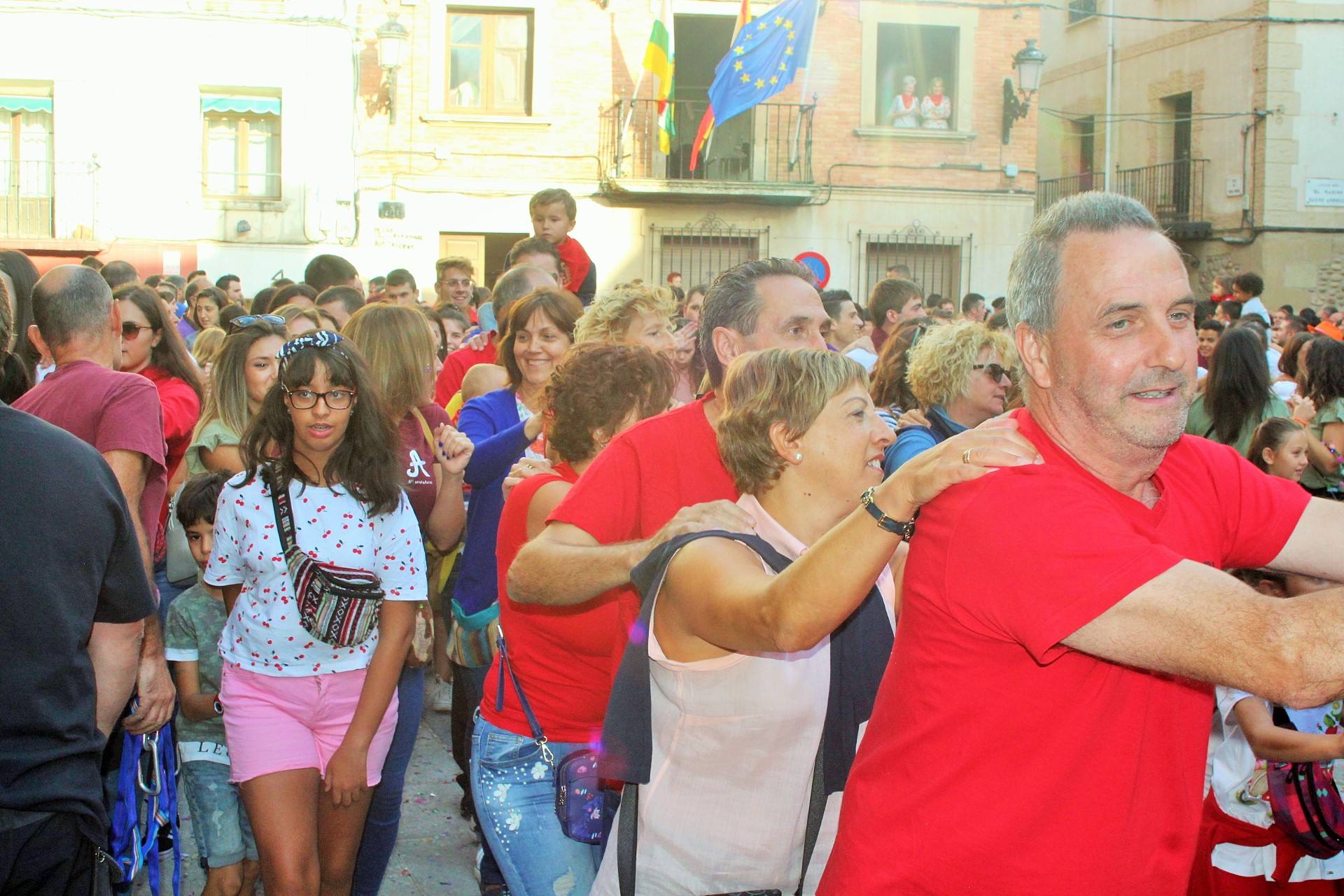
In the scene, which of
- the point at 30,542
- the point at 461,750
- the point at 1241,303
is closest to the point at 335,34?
the point at 1241,303

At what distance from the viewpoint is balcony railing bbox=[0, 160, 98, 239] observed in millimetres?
19938

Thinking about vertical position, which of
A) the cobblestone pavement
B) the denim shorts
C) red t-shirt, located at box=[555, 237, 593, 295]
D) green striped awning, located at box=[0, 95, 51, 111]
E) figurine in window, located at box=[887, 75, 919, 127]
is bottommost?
the cobblestone pavement

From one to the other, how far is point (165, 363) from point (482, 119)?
15.0 metres

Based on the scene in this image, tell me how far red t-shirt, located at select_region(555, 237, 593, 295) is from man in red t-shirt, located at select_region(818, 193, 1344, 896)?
20.0 feet

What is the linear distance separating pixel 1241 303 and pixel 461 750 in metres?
12.0

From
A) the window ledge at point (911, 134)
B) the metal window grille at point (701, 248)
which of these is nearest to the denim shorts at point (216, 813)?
the metal window grille at point (701, 248)

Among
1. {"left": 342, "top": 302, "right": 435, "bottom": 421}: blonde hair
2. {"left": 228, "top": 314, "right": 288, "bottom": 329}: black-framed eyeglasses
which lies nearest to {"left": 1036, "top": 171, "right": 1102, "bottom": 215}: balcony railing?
{"left": 228, "top": 314, "right": 288, "bottom": 329}: black-framed eyeglasses

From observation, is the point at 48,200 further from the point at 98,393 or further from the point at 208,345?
the point at 98,393

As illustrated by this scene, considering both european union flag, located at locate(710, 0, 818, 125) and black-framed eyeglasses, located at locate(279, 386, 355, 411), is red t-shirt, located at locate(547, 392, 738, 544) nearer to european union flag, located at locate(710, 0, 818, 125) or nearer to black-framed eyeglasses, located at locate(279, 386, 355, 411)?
black-framed eyeglasses, located at locate(279, 386, 355, 411)

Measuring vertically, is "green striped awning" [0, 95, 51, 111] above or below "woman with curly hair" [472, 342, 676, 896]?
above

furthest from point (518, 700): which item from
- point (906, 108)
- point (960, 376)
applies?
point (906, 108)

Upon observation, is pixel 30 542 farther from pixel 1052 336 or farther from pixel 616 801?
pixel 1052 336

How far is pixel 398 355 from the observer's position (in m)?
5.00

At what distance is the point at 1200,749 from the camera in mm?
2193
